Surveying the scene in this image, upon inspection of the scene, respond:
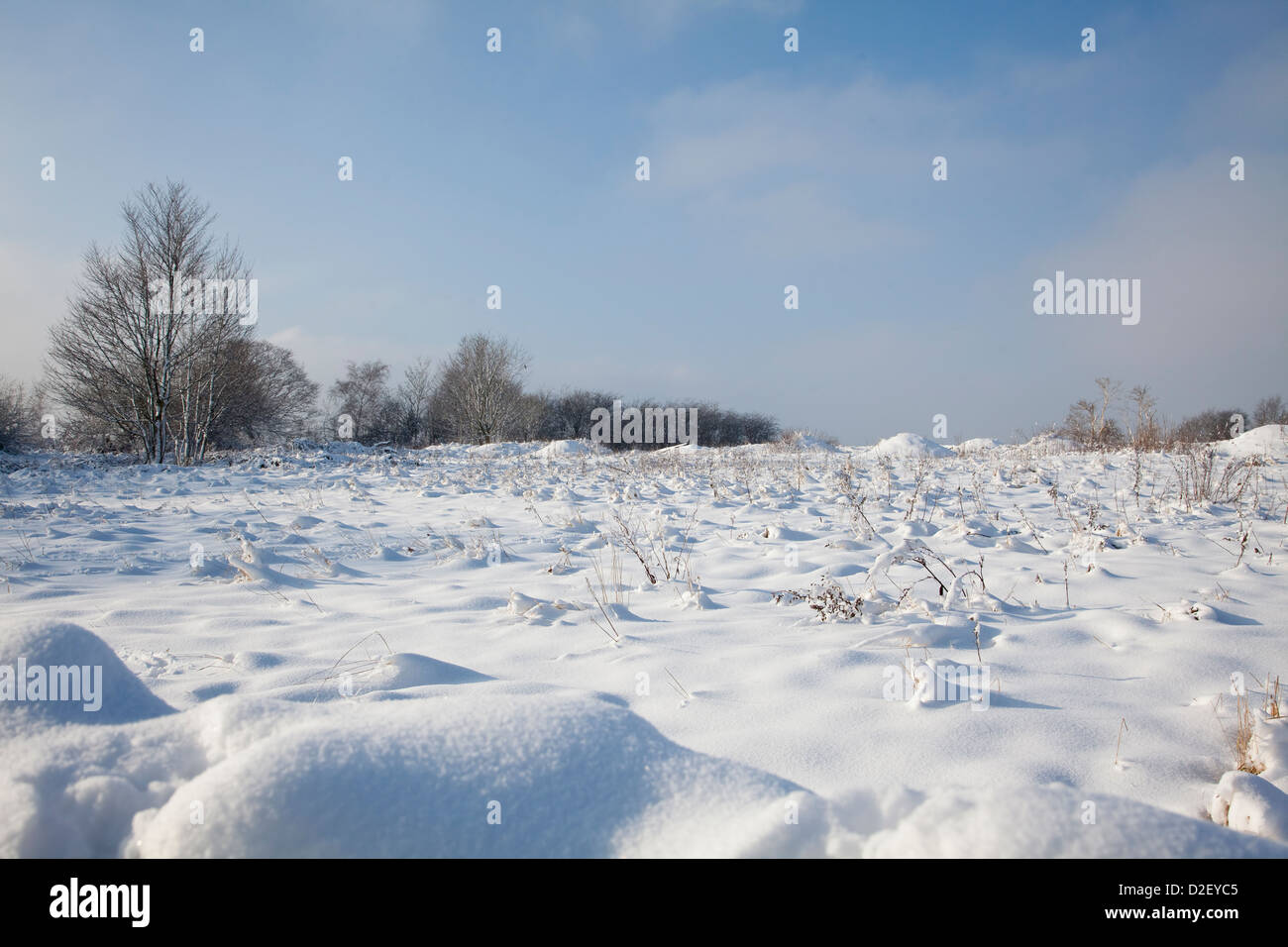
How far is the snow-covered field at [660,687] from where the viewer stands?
3.40 feet

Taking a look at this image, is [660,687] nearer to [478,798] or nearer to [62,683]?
[478,798]

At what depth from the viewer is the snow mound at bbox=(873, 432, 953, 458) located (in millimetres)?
16156

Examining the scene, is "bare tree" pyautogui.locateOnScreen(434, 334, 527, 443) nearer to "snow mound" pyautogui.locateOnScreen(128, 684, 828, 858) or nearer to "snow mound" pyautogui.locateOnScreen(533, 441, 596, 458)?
"snow mound" pyautogui.locateOnScreen(533, 441, 596, 458)

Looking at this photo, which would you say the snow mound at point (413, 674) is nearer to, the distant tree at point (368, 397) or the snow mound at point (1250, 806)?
the snow mound at point (1250, 806)

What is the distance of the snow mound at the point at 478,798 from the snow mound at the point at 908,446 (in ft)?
52.2

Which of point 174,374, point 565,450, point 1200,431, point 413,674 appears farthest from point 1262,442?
point 174,374

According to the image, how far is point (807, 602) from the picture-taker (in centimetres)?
324

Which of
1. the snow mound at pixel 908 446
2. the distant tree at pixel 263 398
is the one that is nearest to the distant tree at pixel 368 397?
the distant tree at pixel 263 398

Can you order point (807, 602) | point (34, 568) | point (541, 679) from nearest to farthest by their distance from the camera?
point (541, 679), point (807, 602), point (34, 568)

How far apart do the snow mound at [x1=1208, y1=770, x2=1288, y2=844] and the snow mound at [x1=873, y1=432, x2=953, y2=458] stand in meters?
15.1

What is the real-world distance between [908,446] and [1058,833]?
1740 cm

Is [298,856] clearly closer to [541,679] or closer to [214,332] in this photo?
[541,679]
